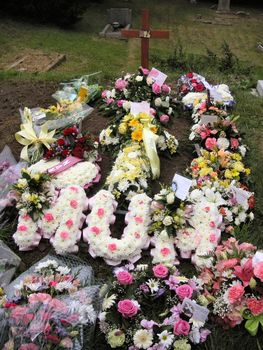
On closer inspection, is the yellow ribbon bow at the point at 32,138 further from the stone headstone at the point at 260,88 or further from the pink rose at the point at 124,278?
the stone headstone at the point at 260,88

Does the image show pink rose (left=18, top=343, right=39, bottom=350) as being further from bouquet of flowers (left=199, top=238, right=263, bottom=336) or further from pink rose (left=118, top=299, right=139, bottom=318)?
bouquet of flowers (left=199, top=238, right=263, bottom=336)

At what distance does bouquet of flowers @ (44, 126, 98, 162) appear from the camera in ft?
15.9

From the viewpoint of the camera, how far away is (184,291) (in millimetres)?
3221

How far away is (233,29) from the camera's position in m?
15.6

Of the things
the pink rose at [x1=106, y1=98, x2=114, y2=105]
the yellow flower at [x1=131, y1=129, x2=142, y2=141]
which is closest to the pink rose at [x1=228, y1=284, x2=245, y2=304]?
the yellow flower at [x1=131, y1=129, x2=142, y2=141]

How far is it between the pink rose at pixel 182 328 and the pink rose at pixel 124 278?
45 cm

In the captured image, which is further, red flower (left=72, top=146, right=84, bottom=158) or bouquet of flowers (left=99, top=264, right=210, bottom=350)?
red flower (left=72, top=146, right=84, bottom=158)

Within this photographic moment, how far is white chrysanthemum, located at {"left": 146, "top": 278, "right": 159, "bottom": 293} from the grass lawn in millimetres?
482

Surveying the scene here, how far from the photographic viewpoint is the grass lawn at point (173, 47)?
4957mm

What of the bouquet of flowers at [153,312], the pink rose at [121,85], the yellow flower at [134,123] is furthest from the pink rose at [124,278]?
the pink rose at [121,85]

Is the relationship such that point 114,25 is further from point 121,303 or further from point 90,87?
point 121,303

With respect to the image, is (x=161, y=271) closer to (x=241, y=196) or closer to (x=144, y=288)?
(x=144, y=288)

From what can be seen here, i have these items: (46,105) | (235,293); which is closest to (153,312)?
(235,293)

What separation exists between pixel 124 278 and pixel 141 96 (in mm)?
3142
